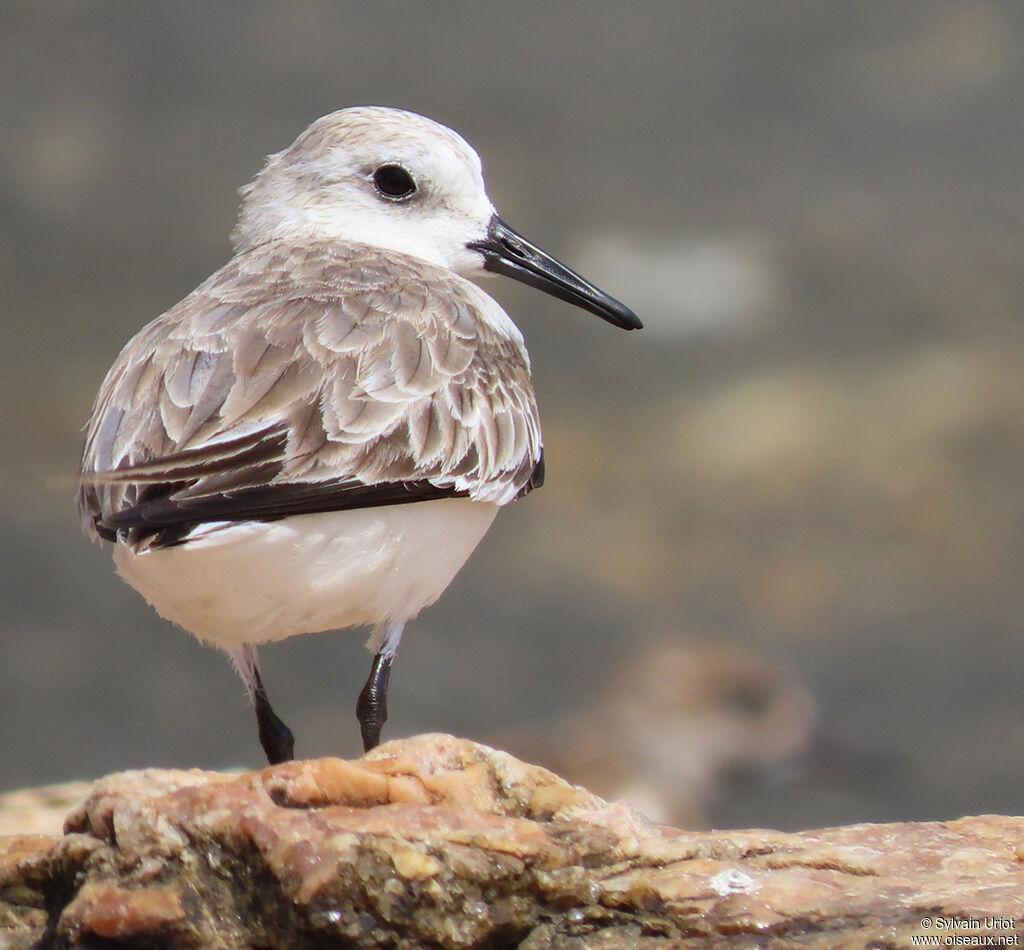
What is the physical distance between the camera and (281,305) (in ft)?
16.6

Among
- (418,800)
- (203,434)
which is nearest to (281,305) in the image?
(203,434)

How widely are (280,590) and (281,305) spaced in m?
0.95

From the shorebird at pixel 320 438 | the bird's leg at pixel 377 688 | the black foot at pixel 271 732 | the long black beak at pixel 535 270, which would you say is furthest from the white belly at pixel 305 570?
the long black beak at pixel 535 270

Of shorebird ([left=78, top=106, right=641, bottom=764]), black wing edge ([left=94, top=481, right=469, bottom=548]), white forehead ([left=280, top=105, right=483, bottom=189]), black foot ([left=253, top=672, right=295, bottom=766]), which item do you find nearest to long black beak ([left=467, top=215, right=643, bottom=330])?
white forehead ([left=280, top=105, right=483, bottom=189])

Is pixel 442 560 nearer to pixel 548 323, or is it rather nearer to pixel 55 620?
pixel 55 620

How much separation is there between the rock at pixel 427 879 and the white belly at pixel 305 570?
0.82 m

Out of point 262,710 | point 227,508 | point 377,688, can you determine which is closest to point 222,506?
point 227,508

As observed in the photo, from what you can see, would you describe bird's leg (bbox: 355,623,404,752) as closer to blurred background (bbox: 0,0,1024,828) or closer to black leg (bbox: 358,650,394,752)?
black leg (bbox: 358,650,394,752)

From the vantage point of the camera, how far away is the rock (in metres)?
3.38

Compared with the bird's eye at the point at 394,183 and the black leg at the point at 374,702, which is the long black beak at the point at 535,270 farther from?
the black leg at the point at 374,702

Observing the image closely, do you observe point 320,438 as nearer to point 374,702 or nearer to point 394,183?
point 374,702

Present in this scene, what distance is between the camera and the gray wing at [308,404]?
4.34 m

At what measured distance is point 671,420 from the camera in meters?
11.2

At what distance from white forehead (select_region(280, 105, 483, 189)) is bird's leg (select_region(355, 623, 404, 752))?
5.56 feet
